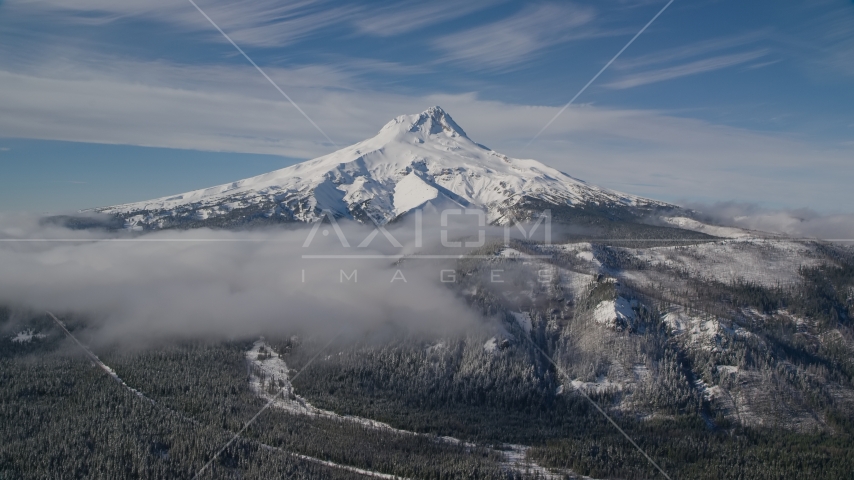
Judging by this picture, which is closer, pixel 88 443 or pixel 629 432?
pixel 88 443

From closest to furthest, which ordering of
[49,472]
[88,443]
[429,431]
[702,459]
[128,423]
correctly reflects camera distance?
[49,472]
[88,443]
[128,423]
[702,459]
[429,431]

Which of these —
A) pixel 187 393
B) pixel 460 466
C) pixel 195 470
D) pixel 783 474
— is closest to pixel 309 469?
pixel 195 470

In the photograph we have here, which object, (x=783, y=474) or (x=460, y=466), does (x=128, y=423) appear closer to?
(x=460, y=466)

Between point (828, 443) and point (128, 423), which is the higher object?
point (128, 423)

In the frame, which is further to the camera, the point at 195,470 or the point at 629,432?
the point at 629,432

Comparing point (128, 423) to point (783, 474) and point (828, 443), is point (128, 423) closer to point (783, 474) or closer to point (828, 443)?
point (783, 474)

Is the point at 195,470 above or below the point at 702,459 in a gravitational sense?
above

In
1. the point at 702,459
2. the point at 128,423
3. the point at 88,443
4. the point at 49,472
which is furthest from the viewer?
the point at 702,459

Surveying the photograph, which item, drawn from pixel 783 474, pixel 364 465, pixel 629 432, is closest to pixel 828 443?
pixel 783 474

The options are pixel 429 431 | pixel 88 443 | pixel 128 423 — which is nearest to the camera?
pixel 88 443
